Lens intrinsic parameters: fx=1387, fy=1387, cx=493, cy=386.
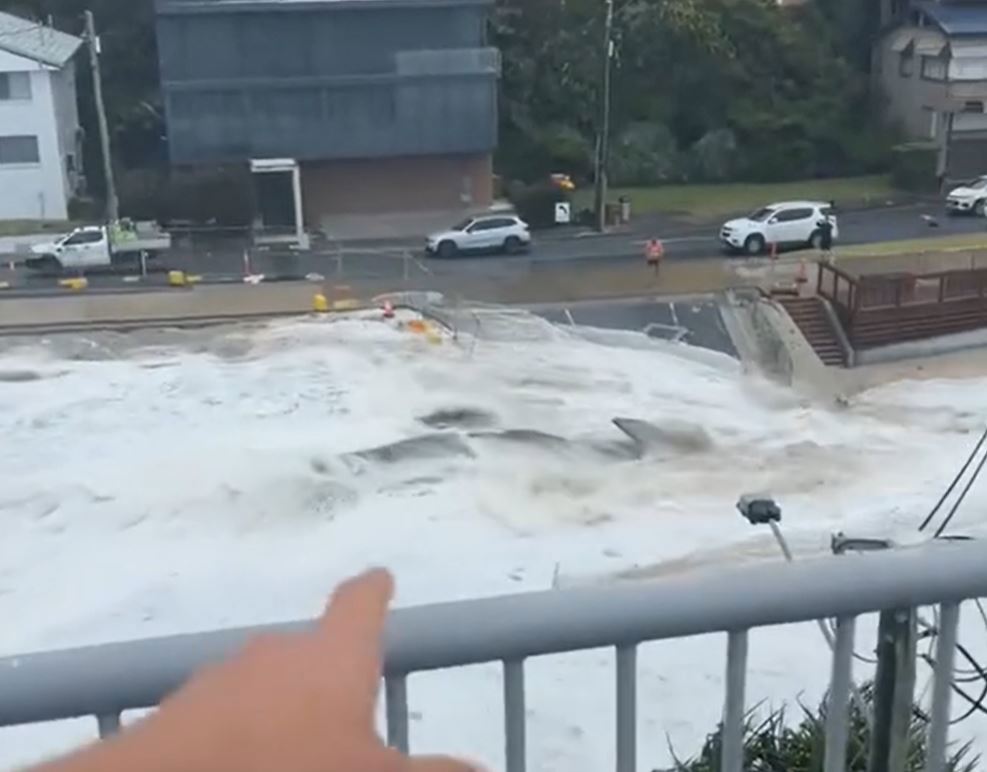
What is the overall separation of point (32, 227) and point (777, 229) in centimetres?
725

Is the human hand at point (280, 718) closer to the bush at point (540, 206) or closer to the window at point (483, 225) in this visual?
the window at point (483, 225)

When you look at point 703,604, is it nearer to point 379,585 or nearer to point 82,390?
point 379,585

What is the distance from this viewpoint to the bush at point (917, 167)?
51.7 ft

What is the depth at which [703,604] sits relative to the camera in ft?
2.62

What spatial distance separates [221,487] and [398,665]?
21.0 ft

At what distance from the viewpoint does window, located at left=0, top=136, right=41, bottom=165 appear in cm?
1392

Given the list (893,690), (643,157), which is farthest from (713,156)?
(893,690)

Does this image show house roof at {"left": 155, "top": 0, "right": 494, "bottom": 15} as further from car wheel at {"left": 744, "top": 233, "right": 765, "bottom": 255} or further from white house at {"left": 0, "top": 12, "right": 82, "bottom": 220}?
car wheel at {"left": 744, "top": 233, "right": 765, "bottom": 255}

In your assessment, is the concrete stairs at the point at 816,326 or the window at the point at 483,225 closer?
the concrete stairs at the point at 816,326

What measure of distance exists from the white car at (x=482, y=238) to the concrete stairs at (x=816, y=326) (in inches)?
121

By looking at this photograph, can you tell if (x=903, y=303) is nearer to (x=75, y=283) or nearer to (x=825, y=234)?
(x=825, y=234)

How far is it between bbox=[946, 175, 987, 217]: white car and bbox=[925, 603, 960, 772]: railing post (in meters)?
14.4

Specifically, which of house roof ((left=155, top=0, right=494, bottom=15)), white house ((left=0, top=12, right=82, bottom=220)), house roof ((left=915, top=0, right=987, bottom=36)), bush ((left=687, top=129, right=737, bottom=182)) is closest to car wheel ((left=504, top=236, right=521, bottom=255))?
house roof ((left=155, top=0, right=494, bottom=15))

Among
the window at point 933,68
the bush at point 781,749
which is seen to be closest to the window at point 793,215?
the window at point 933,68
